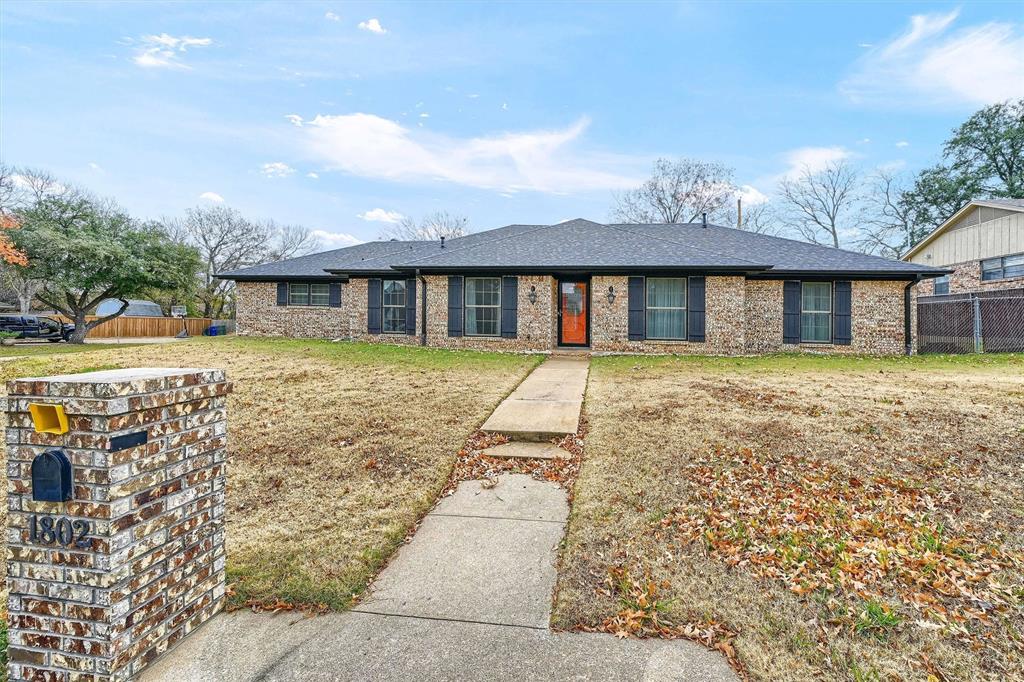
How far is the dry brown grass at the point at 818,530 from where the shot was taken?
2.25 m

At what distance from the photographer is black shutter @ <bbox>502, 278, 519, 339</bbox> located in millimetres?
13828

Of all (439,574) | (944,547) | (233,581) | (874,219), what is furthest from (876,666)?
(874,219)

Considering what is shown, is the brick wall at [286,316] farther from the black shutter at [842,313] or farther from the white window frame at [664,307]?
the black shutter at [842,313]

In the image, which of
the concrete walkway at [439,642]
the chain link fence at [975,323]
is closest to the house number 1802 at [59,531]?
the concrete walkway at [439,642]

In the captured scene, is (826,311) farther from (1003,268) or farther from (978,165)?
(978,165)

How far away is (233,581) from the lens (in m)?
2.66

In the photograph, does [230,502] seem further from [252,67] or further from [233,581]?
[252,67]

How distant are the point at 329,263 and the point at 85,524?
18.7 meters

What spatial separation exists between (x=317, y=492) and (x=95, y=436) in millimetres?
2354

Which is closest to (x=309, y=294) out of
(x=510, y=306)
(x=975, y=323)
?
(x=510, y=306)

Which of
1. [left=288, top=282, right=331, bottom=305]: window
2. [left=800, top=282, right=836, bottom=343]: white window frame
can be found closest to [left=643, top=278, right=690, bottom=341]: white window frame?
[left=800, top=282, right=836, bottom=343]: white window frame

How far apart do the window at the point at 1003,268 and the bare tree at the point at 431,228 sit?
29935mm

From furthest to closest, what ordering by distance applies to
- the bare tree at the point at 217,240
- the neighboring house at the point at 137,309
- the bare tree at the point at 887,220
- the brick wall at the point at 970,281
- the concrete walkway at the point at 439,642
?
the bare tree at the point at 217,240, the neighboring house at the point at 137,309, the bare tree at the point at 887,220, the brick wall at the point at 970,281, the concrete walkway at the point at 439,642

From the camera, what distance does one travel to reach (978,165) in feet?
86.6
